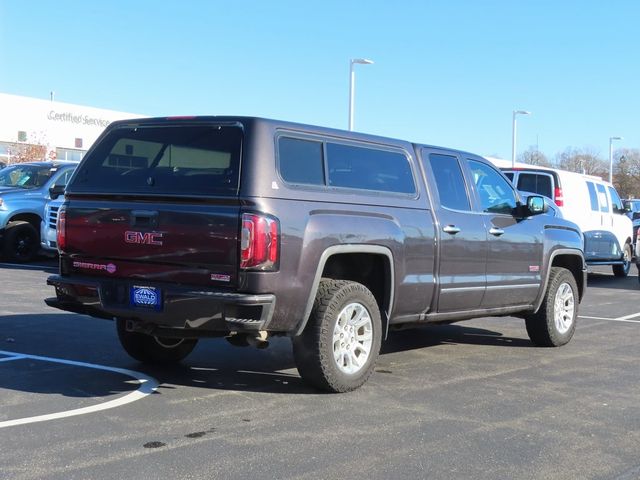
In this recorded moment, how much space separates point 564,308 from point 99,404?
5309mm

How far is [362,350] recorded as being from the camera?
6.11 metres

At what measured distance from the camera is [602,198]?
16.2 m

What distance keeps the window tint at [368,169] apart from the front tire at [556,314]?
253 centimetres

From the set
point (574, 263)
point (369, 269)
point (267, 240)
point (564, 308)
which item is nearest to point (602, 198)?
point (574, 263)

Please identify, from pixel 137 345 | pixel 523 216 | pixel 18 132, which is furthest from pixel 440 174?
pixel 18 132

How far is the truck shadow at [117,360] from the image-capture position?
19.8ft

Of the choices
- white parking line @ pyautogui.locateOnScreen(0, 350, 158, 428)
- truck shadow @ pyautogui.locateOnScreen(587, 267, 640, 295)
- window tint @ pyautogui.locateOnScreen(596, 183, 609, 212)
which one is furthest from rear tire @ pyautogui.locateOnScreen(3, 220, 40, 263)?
window tint @ pyautogui.locateOnScreen(596, 183, 609, 212)

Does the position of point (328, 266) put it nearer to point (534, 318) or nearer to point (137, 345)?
point (137, 345)

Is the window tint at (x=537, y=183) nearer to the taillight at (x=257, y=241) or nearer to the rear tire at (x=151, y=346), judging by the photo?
Result: the rear tire at (x=151, y=346)

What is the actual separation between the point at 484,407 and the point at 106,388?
285cm

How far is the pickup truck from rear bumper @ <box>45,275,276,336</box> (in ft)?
0.03

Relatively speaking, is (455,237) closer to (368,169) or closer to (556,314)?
(368,169)

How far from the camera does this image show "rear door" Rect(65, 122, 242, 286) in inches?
209

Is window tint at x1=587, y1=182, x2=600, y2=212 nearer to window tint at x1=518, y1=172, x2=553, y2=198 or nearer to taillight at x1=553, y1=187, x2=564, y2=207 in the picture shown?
taillight at x1=553, y1=187, x2=564, y2=207
